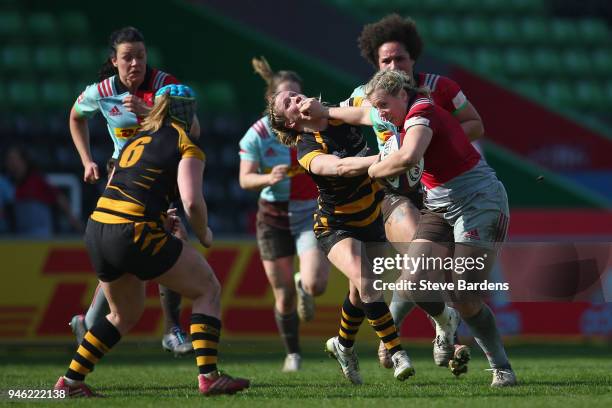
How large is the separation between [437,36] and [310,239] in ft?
38.7

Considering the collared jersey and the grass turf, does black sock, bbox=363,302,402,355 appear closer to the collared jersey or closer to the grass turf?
the grass turf

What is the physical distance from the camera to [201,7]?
16.5 metres

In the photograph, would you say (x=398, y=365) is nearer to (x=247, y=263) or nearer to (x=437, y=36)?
(x=247, y=263)

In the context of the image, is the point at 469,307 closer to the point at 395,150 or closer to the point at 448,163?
the point at 448,163

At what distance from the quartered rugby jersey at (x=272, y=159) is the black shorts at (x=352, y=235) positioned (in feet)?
6.44

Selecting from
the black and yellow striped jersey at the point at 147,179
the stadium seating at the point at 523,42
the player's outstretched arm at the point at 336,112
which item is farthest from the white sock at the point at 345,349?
the stadium seating at the point at 523,42

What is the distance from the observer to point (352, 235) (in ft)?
23.2

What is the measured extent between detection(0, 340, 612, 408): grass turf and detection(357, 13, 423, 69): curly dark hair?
2.40 metres

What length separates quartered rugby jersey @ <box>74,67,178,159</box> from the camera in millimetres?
7715

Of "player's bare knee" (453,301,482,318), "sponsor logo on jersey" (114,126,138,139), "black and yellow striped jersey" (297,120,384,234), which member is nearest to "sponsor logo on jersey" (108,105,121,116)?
"sponsor logo on jersey" (114,126,138,139)

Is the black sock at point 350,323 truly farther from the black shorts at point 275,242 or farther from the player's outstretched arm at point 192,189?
the black shorts at point 275,242

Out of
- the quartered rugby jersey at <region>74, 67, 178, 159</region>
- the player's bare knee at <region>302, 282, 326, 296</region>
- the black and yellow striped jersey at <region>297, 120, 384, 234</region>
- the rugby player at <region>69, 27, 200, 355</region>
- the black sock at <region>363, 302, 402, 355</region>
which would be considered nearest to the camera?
the black sock at <region>363, 302, 402, 355</region>

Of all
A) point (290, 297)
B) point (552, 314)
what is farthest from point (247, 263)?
point (552, 314)

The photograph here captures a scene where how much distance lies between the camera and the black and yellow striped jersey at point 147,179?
20.0 ft
